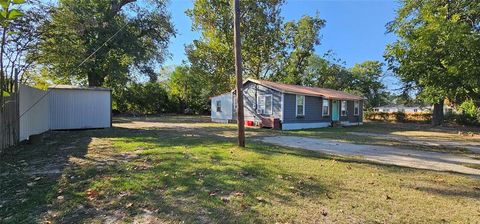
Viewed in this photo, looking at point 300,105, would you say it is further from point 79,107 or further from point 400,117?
point 400,117

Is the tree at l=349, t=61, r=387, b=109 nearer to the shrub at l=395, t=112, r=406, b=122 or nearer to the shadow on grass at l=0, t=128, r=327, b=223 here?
the shrub at l=395, t=112, r=406, b=122

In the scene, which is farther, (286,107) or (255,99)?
(255,99)

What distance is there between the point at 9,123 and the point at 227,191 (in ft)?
24.7

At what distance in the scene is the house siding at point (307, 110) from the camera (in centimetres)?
1999

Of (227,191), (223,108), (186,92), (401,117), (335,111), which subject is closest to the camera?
(227,191)

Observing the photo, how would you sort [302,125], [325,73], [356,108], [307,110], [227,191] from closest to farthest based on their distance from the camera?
1. [227,191]
2. [302,125]
3. [307,110]
4. [356,108]
5. [325,73]

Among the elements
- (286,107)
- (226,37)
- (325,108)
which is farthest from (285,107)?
(226,37)

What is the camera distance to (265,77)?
1446 inches

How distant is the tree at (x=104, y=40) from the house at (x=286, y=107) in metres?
7.07

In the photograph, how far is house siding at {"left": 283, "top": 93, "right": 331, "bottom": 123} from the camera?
20.0 metres

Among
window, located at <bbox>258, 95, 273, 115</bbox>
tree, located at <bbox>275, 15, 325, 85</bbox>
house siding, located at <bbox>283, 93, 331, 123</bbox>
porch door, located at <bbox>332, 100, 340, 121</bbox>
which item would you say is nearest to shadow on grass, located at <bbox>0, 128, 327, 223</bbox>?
house siding, located at <bbox>283, 93, 331, 123</bbox>

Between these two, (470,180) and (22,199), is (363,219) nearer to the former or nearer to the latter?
(470,180)

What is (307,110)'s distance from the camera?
2167 cm

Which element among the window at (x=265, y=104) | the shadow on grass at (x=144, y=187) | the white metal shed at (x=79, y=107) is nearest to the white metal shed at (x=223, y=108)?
the window at (x=265, y=104)
